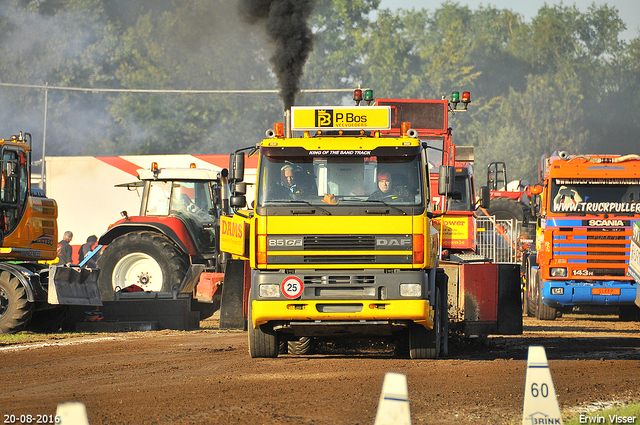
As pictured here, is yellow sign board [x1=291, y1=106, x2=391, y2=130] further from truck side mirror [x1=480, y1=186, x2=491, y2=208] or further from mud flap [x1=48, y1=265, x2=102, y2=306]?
mud flap [x1=48, y1=265, x2=102, y2=306]

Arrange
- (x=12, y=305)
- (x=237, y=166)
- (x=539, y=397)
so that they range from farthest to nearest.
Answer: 1. (x=12, y=305)
2. (x=237, y=166)
3. (x=539, y=397)

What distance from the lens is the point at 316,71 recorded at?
62.1 m

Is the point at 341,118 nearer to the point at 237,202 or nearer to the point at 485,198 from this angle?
the point at 237,202

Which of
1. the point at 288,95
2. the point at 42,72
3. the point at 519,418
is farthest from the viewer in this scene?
the point at 42,72

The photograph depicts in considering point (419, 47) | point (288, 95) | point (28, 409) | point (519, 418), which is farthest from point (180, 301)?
point (419, 47)

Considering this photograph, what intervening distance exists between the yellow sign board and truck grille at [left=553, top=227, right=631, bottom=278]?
779cm

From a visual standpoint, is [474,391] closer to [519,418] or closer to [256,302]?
[519,418]

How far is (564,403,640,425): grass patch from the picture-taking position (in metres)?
6.73

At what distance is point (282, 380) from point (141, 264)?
320 inches

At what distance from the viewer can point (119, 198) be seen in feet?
81.6

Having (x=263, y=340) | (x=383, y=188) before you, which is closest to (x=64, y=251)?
(x=263, y=340)

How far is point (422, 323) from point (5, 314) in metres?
7.34

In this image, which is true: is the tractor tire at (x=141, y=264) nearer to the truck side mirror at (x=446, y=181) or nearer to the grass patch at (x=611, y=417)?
the truck side mirror at (x=446, y=181)

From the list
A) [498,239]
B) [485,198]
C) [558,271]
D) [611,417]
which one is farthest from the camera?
[498,239]
